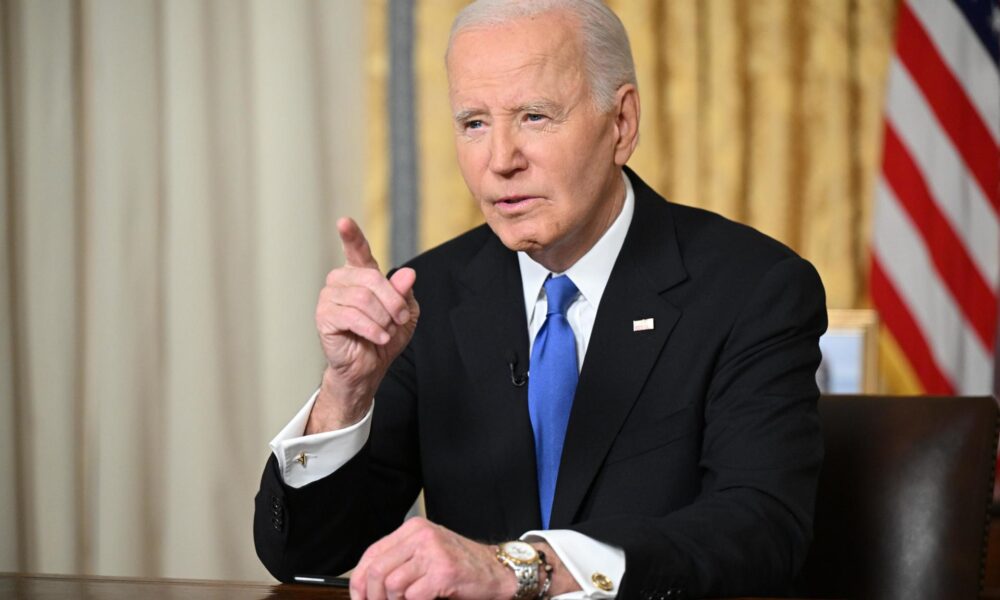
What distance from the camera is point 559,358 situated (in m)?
2.23

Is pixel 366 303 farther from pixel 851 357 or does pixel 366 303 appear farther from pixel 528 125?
pixel 851 357

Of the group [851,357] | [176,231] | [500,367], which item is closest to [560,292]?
[500,367]

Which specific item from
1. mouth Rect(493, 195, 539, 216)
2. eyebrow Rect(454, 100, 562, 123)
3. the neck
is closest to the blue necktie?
the neck

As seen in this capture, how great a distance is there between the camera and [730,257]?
7.42 ft

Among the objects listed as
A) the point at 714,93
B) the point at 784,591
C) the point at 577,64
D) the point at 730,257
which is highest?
the point at 714,93

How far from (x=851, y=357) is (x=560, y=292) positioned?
6.29 ft

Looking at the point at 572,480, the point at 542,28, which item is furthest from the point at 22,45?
the point at 572,480

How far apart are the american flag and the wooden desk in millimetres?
2746

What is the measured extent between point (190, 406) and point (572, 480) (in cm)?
234

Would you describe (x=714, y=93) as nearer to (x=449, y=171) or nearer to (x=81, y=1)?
(x=449, y=171)

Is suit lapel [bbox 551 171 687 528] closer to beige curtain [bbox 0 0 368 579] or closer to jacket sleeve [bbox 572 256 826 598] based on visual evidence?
jacket sleeve [bbox 572 256 826 598]

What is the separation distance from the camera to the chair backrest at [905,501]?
A: 2078 millimetres

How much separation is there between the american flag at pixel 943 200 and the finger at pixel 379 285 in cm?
248

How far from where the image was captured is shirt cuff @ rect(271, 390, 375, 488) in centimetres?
204
